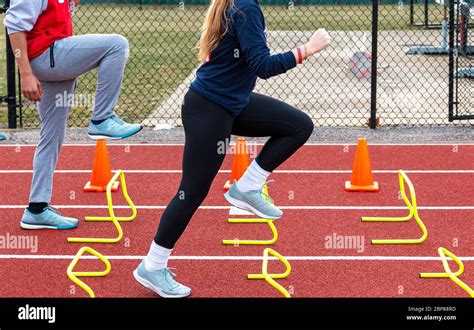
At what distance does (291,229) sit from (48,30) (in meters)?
2.55

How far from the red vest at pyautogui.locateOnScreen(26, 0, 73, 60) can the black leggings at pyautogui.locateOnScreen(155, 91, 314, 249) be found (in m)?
1.18

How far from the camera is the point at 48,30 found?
264 inches

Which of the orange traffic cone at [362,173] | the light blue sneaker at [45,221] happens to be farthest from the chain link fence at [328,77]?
the light blue sneaker at [45,221]

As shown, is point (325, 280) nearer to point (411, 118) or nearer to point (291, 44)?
point (411, 118)

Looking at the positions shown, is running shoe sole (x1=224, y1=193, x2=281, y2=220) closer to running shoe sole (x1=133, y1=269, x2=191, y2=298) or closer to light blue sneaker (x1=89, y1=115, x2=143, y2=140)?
running shoe sole (x1=133, y1=269, x2=191, y2=298)

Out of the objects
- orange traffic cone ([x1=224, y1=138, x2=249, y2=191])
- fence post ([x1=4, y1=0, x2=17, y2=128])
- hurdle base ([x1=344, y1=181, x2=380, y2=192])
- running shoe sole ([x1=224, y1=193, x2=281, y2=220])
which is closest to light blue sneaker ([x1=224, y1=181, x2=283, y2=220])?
running shoe sole ([x1=224, y1=193, x2=281, y2=220])

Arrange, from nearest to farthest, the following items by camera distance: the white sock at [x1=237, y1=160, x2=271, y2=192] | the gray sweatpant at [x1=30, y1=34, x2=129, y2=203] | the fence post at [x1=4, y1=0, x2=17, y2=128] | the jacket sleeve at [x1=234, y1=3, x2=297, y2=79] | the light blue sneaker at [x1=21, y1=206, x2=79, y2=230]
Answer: the jacket sleeve at [x1=234, y1=3, x2=297, y2=79] < the gray sweatpant at [x1=30, y1=34, x2=129, y2=203] < the white sock at [x1=237, y1=160, x2=271, y2=192] < the light blue sneaker at [x1=21, y1=206, x2=79, y2=230] < the fence post at [x1=4, y1=0, x2=17, y2=128]

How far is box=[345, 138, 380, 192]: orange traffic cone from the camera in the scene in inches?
354

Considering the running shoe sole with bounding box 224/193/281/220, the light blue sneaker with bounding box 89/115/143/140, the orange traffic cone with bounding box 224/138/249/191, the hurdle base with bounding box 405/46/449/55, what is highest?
the hurdle base with bounding box 405/46/449/55

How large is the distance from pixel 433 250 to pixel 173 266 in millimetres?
1946

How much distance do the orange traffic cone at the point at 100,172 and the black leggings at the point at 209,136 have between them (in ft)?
9.82

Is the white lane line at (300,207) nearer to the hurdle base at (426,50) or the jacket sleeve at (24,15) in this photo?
the jacket sleeve at (24,15)

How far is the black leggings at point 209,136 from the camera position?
5.97 metres

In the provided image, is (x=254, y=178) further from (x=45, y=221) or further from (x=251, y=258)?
(x=45, y=221)
